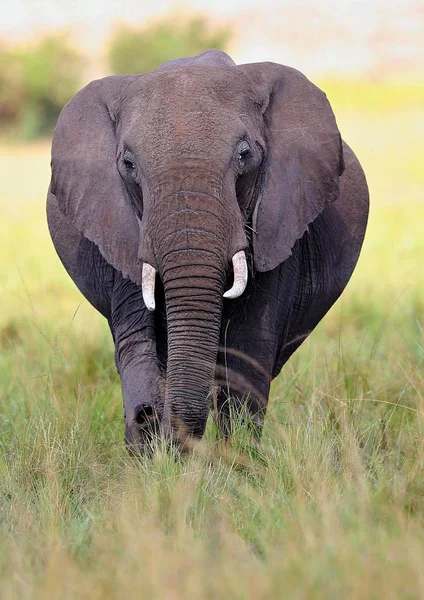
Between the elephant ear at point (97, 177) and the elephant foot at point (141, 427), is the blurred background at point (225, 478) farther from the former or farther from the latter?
the elephant ear at point (97, 177)

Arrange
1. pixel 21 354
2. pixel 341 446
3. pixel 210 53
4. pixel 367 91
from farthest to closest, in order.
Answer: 1. pixel 367 91
2. pixel 21 354
3. pixel 210 53
4. pixel 341 446

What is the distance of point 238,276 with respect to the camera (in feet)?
15.7

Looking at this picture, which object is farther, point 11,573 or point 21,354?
point 21,354

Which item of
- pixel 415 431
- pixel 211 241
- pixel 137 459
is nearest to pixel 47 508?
pixel 137 459

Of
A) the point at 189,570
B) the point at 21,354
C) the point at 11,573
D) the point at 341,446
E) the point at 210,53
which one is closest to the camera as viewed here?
the point at 189,570

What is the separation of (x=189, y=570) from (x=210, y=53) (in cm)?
306

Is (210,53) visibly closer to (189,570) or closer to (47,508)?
(47,508)

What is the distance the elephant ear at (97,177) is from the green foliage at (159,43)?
3973 centimetres

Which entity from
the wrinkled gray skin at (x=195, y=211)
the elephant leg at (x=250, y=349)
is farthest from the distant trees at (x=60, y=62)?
the elephant leg at (x=250, y=349)

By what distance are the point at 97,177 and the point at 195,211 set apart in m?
0.80

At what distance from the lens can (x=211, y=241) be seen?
470cm

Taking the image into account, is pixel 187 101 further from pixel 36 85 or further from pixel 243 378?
pixel 36 85

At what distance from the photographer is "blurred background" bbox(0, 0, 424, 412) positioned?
24.9 ft

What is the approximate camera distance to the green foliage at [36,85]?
4109 centimetres
